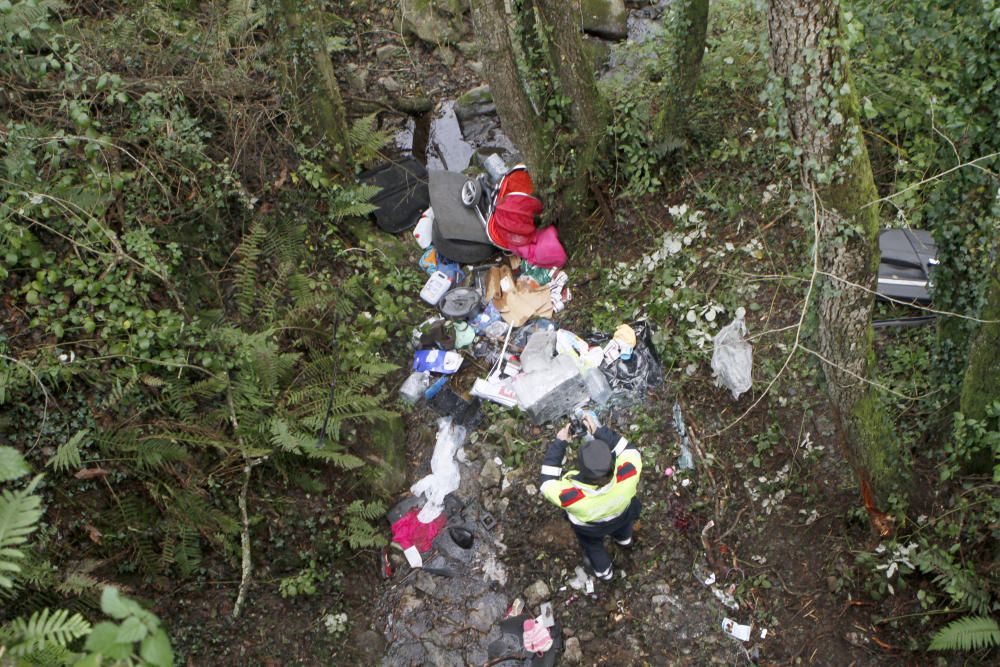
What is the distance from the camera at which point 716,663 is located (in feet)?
13.3

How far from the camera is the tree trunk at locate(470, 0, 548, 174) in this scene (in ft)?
15.8

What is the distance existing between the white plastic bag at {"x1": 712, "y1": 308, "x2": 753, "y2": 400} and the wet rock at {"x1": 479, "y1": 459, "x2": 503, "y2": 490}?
1.79 metres

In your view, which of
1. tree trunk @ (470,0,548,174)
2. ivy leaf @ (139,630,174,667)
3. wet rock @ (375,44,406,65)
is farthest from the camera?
wet rock @ (375,44,406,65)

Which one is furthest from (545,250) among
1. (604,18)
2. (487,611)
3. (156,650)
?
(156,650)

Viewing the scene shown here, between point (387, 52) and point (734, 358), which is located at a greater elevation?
point (387, 52)

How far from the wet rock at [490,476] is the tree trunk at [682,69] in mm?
3009

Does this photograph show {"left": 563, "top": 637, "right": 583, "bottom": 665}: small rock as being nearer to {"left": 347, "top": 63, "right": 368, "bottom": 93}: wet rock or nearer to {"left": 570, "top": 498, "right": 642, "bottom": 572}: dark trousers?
{"left": 570, "top": 498, "right": 642, "bottom": 572}: dark trousers

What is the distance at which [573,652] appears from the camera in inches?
169

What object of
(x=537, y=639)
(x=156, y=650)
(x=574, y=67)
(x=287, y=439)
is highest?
(x=574, y=67)

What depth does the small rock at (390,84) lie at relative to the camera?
24.1 ft

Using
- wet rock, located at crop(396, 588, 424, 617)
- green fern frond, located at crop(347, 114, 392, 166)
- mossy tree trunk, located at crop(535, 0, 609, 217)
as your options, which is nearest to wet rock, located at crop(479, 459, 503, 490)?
wet rock, located at crop(396, 588, 424, 617)

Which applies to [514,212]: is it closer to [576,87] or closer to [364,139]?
[576,87]

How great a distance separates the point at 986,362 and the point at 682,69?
3.06 metres

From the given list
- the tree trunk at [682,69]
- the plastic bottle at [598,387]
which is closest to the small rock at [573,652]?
the plastic bottle at [598,387]
